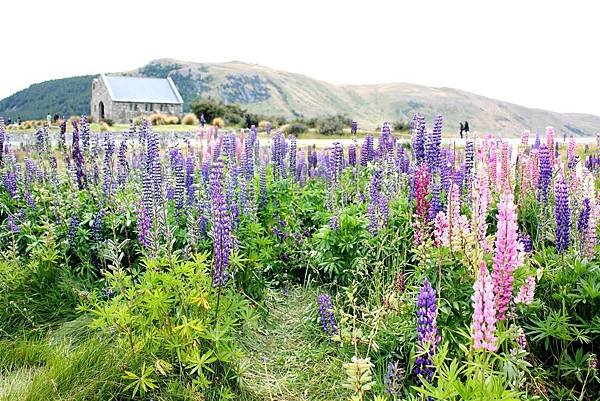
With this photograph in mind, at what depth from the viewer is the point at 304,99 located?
435 ft

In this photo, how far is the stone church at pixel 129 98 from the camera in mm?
64688

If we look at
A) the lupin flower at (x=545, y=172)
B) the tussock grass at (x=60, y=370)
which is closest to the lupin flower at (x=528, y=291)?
the lupin flower at (x=545, y=172)

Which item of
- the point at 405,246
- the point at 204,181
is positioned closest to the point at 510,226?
the point at 405,246

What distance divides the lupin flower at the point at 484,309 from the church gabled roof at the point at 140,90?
66.9 meters

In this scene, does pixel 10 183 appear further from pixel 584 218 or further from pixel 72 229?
pixel 584 218

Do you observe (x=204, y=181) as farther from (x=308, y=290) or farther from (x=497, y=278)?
(x=497, y=278)

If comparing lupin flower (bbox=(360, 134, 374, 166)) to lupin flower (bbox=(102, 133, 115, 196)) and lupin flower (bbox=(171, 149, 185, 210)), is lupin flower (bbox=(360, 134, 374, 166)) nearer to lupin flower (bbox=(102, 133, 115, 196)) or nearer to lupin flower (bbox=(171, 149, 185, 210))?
lupin flower (bbox=(171, 149, 185, 210))

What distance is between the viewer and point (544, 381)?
3.67 m

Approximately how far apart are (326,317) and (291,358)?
1.37ft

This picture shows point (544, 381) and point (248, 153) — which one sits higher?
point (248, 153)

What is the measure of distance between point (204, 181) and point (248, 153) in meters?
1.03

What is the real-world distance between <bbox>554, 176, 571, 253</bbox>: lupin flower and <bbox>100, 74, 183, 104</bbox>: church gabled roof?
215ft

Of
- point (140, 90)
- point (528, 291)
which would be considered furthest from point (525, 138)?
point (140, 90)

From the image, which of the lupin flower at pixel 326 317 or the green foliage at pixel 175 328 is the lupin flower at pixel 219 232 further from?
the lupin flower at pixel 326 317
